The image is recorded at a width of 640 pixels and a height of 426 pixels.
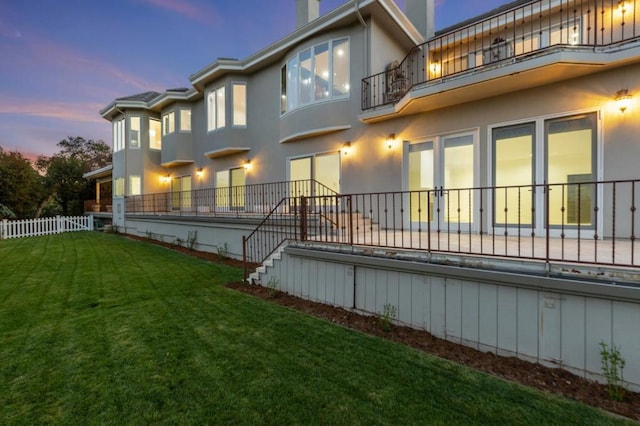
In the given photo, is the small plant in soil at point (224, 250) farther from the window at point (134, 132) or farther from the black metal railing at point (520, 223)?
the window at point (134, 132)

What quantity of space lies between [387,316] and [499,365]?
4.98ft

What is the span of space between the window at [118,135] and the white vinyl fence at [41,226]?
5.83m

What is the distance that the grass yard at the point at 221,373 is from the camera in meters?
2.54

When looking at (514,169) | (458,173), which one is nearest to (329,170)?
(458,173)

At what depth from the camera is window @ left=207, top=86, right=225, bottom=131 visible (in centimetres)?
1282

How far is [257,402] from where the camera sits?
106 inches

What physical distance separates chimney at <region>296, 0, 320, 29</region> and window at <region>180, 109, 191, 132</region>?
25.0 feet

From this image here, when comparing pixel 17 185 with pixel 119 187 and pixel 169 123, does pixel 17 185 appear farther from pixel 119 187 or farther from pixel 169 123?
pixel 169 123

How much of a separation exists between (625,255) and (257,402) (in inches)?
194

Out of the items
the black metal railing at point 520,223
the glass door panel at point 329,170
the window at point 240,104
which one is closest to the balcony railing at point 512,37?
the glass door panel at point 329,170

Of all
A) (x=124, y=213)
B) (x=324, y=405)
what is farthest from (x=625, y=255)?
(x=124, y=213)

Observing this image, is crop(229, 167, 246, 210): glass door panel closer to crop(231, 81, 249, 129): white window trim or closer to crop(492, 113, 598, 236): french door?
crop(231, 81, 249, 129): white window trim

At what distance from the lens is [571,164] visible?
18.9 feet

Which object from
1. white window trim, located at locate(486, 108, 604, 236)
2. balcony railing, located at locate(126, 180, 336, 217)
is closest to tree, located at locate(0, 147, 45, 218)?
balcony railing, located at locate(126, 180, 336, 217)
